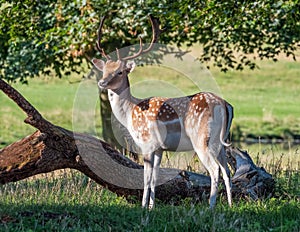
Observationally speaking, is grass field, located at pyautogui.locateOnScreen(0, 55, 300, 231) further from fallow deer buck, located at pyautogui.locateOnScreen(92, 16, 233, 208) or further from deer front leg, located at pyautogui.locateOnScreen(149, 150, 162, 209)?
fallow deer buck, located at pyautogui.locateOnScreen(92, 16, 233, 208)

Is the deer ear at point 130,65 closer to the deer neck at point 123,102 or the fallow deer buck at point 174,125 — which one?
the fallow deer buck at point 174,125

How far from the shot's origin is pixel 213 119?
8477 mm

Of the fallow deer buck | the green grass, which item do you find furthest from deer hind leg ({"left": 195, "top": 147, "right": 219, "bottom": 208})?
the green grass

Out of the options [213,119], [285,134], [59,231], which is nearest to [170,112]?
[213,119]

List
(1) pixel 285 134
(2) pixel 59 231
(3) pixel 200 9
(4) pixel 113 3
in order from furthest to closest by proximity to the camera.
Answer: (1) pixel 285 134 < (4) pixel 113 3 < (3) pixel 200 9 < (2) pixel 59 231

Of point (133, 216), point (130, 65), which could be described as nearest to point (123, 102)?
point (130, 65)

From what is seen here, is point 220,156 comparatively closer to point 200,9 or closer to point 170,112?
point 170,112

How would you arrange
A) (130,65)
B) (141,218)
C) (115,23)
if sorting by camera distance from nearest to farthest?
(141,218) → (130,65) → (115,23)

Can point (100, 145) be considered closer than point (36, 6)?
Yes

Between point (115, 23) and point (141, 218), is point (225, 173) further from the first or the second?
point (115, 23)

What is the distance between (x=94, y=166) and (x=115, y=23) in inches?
269

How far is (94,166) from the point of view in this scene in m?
8.62

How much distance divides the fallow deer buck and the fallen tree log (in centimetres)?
32

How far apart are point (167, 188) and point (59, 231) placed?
2.34 meters
